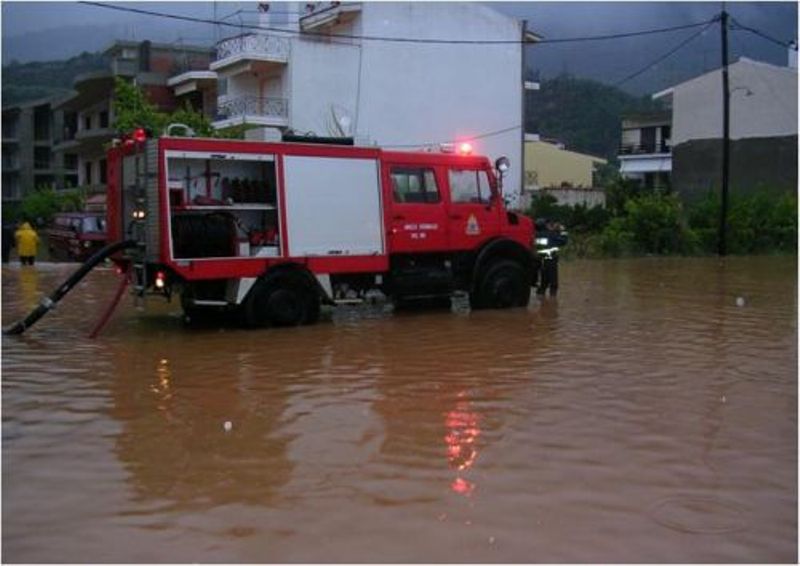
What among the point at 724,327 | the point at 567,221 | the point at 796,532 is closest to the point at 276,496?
the point at 796,532

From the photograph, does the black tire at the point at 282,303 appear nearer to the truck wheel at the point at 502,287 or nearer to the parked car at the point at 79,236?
A: the truck wheel at the point at 502,287

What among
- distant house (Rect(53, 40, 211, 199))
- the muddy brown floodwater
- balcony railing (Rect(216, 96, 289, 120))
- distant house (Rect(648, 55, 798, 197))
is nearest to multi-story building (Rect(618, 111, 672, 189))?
distant house (Rect(648, 55, 798, 197))

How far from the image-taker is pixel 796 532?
4.70 m

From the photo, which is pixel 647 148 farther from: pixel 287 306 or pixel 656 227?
pixel 287 306

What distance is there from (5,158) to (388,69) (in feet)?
159

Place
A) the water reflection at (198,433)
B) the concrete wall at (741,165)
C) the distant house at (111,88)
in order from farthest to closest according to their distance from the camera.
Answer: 1. the distant house at (111,88)
2. the concrete wall at (741,165)
3. the water reflection at (198,433)

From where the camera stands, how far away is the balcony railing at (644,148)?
62.3 metres

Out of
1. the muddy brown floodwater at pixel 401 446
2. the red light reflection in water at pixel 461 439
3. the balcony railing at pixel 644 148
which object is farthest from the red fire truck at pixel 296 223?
the balcony railing at pixel 644 148

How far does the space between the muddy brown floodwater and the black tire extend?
0.90 ft

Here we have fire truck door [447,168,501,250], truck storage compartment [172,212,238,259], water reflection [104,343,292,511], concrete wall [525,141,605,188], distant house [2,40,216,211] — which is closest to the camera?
Result: water reflection [104,343,292,511]

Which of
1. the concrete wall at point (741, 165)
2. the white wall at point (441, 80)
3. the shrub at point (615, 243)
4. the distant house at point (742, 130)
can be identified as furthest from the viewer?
the distant house at point (742, 130)

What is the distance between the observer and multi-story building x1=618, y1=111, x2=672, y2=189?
61656 mm

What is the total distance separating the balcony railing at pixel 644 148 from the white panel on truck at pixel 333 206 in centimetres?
5233

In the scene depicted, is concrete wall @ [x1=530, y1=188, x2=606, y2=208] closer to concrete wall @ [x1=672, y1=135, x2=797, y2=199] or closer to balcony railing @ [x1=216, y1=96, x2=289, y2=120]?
concrete wall @ [x1=672, y1=135, x2=797, y2=199]
